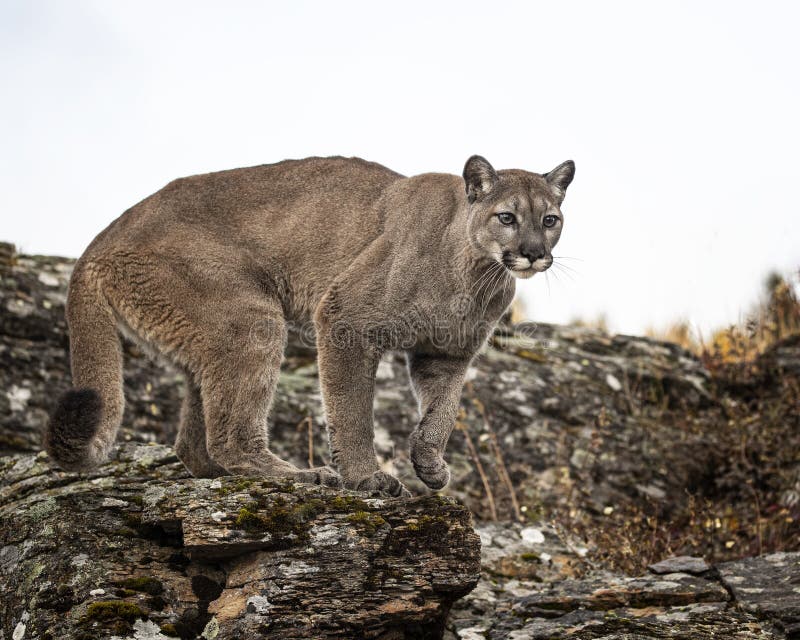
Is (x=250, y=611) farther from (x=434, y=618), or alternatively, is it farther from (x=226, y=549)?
(x=434, y=618)

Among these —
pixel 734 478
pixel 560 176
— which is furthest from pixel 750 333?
pixel 560 176

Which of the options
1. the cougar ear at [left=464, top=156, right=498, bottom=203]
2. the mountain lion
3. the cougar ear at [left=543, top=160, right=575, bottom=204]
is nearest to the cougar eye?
the mountain lion

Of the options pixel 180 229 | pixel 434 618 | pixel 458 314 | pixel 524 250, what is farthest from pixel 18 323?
pixel 434 618

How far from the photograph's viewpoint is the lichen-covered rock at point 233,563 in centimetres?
431

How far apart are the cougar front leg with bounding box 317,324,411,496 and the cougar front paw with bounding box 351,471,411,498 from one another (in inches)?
1.1

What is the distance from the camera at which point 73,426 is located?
4.86 m

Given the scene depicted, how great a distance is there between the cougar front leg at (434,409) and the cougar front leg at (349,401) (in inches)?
12.0

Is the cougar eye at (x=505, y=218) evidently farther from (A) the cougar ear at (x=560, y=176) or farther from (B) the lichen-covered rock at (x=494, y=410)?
(B) the lichen-covered rock at (x=494, y=410)

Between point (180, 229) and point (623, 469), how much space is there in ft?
15.4

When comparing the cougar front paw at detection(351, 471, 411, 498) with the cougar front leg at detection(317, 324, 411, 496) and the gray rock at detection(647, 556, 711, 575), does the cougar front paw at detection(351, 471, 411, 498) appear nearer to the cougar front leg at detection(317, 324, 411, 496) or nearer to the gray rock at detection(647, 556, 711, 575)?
the cougar front leg at detection(317, 324, 411, 496)

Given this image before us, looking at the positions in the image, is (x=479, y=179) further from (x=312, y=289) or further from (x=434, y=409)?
(x=434, y=409)

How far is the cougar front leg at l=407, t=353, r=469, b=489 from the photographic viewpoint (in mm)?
6043

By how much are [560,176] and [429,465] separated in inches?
93.2

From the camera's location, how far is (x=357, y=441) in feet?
19.5
